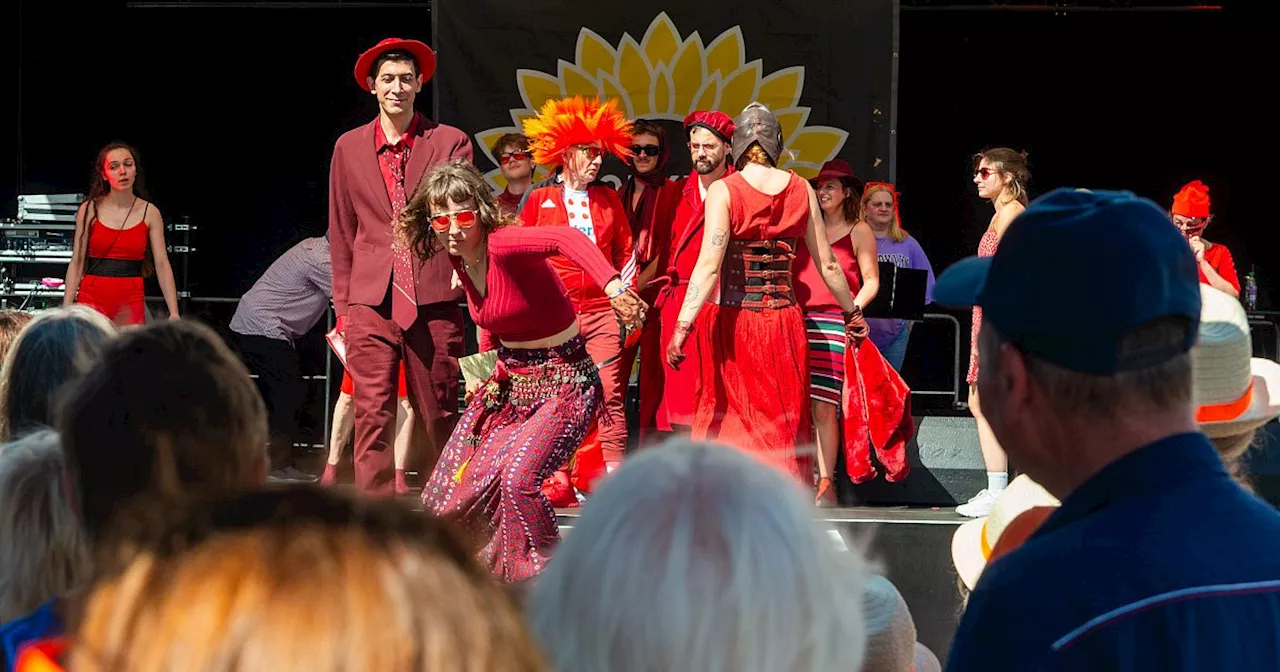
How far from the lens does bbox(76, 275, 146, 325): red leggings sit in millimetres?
7336

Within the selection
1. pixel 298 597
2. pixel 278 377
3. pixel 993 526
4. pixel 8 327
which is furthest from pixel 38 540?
pixel 278 377

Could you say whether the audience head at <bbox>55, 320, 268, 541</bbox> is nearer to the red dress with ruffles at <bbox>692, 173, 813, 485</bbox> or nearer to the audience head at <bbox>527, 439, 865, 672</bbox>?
the audience head at <bbox>527, 439, 865, 672</bbox>

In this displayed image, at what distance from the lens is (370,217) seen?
5.74m

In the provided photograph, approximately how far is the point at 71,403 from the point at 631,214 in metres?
5.48

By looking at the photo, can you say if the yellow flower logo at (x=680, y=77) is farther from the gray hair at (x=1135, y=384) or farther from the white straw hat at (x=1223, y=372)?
the gray hair at (x=1135, y=384)

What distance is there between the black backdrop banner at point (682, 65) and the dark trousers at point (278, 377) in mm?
1553

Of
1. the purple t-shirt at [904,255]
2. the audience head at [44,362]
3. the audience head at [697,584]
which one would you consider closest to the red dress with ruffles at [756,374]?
the purple t-shirt at [904,255]

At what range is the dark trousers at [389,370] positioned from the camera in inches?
223

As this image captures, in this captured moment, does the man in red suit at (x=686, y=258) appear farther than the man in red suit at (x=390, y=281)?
Yes

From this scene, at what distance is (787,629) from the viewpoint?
4.16ft

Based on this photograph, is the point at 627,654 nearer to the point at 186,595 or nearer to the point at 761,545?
the point at 761,545

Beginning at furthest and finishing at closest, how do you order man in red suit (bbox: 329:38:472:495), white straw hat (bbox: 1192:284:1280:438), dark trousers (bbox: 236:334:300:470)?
1. dark trousers (bbox: 236:334:300:470)
2. man in red suit (bbox: 329:38:472:495)
3. white straw hat (bbox: 1192:284:1280:438)

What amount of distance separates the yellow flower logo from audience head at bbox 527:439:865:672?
23.4ft

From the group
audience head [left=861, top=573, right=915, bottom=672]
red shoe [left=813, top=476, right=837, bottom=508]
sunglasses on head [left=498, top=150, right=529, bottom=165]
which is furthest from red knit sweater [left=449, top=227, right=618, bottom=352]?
sunglasses on head [left=498, top=150, right=529, bottom=165]
